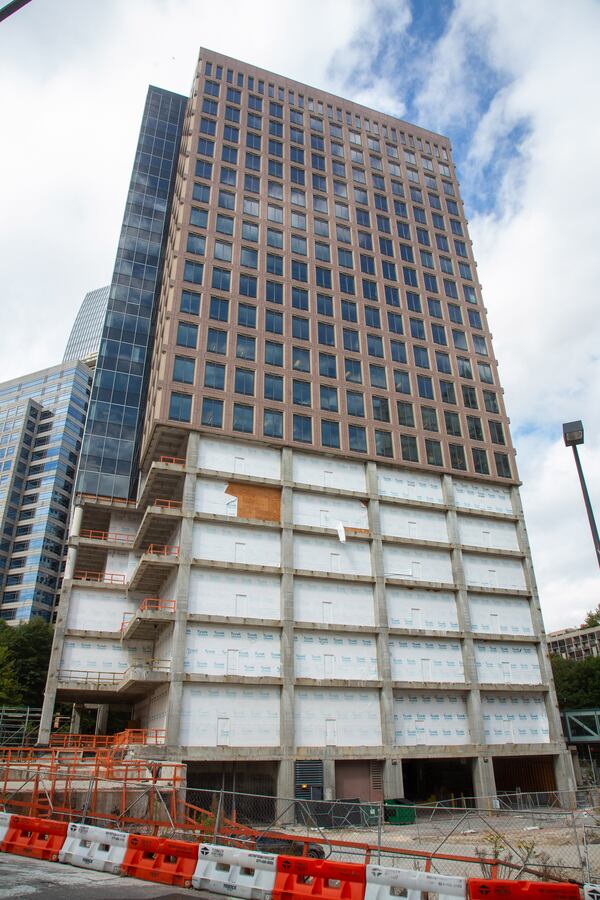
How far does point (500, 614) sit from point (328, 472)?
16.6 m

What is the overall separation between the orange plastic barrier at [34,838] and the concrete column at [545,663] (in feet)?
118

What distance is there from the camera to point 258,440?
44.8 metres

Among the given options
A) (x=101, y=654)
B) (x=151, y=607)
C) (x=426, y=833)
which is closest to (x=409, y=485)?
(x=151, y=607)

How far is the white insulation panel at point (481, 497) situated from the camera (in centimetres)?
5056

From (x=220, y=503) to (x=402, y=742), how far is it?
19.0 metres

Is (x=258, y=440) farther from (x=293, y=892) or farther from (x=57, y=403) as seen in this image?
(x=57, y=403)

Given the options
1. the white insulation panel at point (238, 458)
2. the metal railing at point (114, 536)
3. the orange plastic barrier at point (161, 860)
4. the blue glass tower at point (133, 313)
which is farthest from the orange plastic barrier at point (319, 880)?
the blue glass tower at point (133, 313)

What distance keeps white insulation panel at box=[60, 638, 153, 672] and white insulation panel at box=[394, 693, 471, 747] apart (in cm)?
1773

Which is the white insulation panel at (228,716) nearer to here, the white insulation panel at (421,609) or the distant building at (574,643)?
the white insulation panel at (421,609)

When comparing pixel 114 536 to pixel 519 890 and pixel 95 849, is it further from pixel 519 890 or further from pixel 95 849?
pixel 519 890

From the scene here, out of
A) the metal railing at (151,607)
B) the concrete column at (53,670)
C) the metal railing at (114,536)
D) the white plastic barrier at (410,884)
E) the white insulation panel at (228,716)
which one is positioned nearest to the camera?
the white plastic barrier at (410,884)

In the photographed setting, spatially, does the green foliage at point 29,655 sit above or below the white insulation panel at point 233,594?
above

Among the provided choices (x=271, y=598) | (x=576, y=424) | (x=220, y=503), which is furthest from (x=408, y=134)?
(x=576, y=424)

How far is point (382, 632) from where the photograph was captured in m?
42.2
